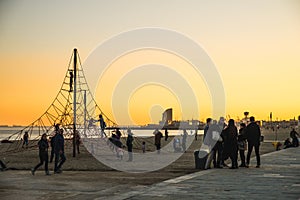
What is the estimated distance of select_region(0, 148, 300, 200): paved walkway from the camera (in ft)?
41.2

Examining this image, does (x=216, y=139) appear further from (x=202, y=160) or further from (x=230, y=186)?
(x=230, y=186)

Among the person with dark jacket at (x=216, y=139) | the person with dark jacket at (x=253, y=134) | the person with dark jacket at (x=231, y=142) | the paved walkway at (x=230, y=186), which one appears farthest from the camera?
the person with dark jacket at (x=253, y=134)

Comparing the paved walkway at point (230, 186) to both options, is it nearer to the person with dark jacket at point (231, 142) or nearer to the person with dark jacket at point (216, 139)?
the person with dark jacket at point (231, 142)

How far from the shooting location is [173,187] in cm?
1408

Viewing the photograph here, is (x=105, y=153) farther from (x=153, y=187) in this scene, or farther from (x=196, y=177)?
(x=153, y=187)

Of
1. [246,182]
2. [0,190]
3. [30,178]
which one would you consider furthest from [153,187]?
[30,178]

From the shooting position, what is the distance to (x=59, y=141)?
1914 cm

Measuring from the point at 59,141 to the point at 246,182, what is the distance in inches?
287

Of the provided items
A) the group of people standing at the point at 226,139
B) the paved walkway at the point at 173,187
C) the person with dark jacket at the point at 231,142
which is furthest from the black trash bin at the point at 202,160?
the paved walkway at the point at 173,187

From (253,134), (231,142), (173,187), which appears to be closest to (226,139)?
(231,142)

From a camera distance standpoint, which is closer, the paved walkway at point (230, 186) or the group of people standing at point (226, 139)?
the paved walkway at point (230, 186)

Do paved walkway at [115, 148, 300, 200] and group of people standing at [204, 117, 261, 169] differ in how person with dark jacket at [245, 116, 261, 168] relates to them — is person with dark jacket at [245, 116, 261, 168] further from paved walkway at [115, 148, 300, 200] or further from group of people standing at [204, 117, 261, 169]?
paved walkway at [115, 148, 300, 200]

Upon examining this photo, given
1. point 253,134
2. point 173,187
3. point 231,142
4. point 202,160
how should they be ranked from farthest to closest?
point 253,134, point 202,160, point 231,142, point 173,187

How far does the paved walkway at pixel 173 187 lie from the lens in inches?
495
